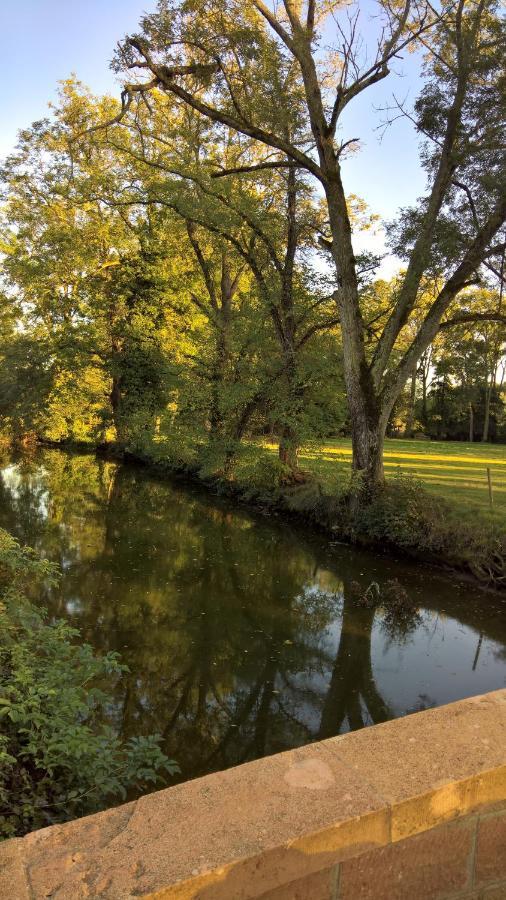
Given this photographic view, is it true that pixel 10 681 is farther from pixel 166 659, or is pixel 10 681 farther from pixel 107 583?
pixel 107 583

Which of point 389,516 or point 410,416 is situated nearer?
point 389,516

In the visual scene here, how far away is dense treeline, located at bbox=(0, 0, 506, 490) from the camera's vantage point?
1445 centimetres

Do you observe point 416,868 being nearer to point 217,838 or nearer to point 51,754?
point 217,838

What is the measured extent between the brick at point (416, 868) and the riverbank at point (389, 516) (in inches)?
418

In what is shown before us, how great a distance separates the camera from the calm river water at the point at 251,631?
6926 mm

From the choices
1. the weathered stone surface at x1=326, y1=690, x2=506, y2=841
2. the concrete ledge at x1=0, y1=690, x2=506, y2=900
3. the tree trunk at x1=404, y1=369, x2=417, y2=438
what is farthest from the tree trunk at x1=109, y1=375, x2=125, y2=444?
the concrete ledge at x1=0, y1=690, x2=506, y2=900

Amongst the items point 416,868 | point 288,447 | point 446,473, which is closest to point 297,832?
point 416,868

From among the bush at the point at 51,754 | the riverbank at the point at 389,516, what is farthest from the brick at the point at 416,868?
the riverbank at the point at 389,516

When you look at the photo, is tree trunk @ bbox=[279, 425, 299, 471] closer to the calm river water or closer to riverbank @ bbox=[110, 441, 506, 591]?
riverbank @ bbox=[110, 441, 506, 591]

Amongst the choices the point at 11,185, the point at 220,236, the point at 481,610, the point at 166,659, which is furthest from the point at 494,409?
the point at 166,659

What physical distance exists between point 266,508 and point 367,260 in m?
8.47

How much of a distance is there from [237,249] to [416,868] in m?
21.3

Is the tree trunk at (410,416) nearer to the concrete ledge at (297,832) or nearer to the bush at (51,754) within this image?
the bush at (51,754)

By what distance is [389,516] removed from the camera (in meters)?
14.7
